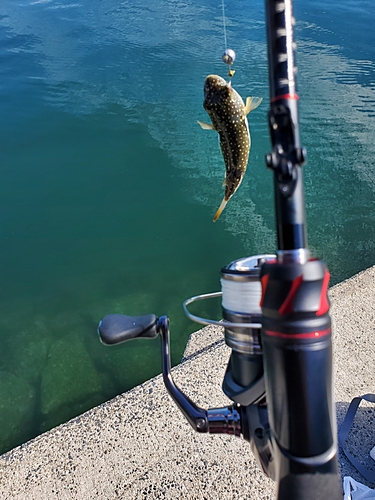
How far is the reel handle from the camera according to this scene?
44.8 inches

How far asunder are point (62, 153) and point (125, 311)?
3.54 metres

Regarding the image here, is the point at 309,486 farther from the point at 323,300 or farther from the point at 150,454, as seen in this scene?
the point at 150,454

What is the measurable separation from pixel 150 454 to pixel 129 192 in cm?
450

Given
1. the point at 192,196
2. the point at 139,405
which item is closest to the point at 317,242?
the point at 192,196

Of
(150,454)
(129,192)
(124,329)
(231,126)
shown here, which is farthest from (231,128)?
(129,192)

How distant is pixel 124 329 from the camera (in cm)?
115

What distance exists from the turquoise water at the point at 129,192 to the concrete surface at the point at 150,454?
141 cm

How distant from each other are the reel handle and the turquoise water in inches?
104

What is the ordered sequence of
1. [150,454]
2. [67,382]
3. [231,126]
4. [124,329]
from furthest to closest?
[67,382]
[150,454]
[231,126]
[124,329]

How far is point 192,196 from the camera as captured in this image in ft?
19.7

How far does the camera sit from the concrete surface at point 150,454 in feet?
6.36

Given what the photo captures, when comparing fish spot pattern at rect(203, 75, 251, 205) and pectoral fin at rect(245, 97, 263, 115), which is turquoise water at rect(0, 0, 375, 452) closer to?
fish spot pattern at rect(203, 75, 251, 205)

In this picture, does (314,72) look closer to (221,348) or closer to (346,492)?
(221,348)

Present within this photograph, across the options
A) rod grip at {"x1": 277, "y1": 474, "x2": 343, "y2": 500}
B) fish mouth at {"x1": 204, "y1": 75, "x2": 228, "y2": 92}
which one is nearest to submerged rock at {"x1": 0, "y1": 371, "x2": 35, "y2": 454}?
fish mouth at {"x1": 204, "y1": 75, "x2": 228, "y2": 92}
